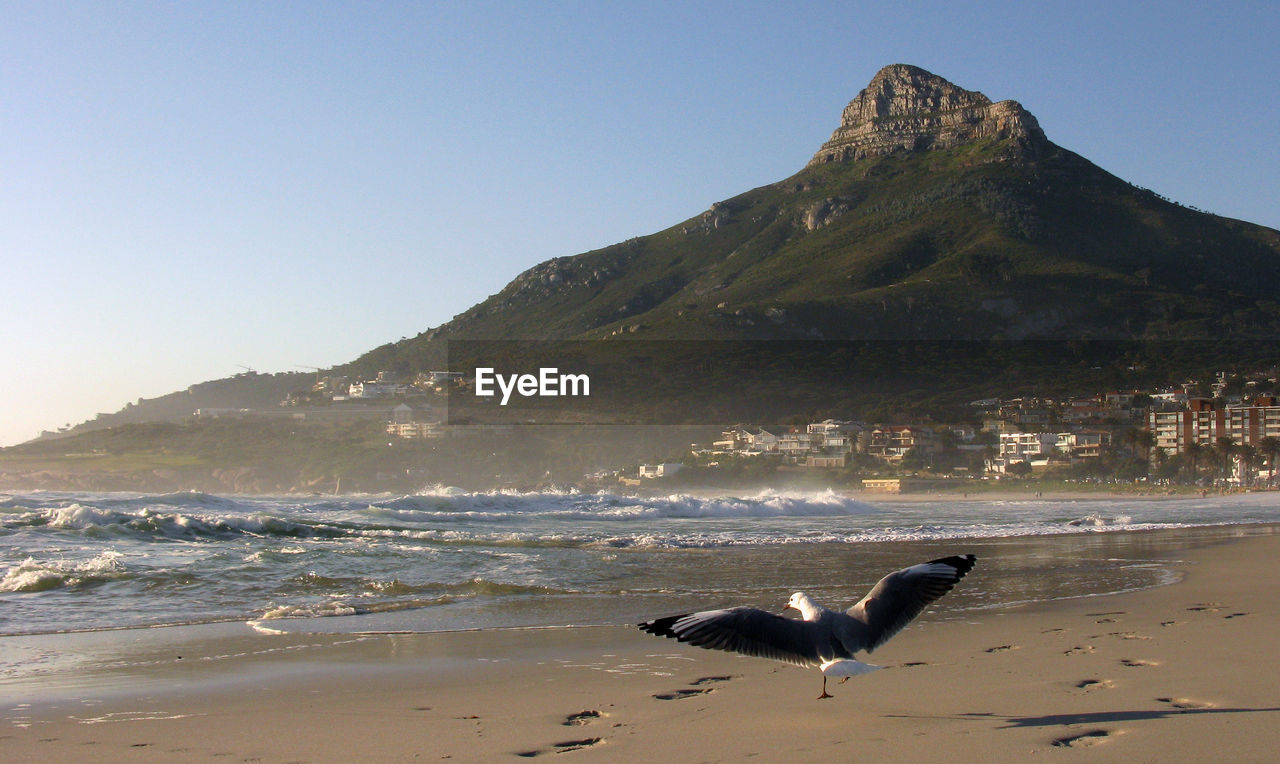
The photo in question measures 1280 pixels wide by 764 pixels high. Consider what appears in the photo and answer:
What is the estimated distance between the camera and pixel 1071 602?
1016 centimetres

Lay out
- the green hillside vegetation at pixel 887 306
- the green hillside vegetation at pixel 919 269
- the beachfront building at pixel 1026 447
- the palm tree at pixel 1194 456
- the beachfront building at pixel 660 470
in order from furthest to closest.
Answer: the green hillside vegetation at pixel 919 269, the green hillside vegetation at pixel 887 306, the beachfront building at pixel 1026 447, the beachfront building at pixel 660 470, the palm tree at pixel 1194 456

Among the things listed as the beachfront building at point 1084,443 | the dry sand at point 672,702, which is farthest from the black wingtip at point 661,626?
the beachfront building at point 1084,443

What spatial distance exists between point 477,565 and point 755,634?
31.8 feet

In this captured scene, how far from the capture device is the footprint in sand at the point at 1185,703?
518 centimetres

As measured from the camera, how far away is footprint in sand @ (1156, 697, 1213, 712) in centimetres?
518

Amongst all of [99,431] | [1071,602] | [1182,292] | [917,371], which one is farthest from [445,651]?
[1182,292]

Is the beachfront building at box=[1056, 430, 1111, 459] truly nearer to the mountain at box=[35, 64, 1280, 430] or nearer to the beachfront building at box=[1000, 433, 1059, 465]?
the beachfront building at box=[1000, 433, 1059, 465]

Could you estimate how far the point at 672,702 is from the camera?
5836mm

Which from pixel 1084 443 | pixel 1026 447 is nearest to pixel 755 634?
pixel 1026 447

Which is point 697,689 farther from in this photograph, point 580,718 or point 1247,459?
point 1247,459

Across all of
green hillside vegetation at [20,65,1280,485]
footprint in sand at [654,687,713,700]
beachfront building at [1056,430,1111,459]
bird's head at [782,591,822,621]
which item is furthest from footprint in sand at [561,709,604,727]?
beachfront building at [1056,430,1111,459]

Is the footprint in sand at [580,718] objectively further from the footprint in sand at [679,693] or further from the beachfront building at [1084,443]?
the beachfront building at [1084,443]

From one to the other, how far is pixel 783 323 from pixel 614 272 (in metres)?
33.7

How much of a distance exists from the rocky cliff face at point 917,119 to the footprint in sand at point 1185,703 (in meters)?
98.9
